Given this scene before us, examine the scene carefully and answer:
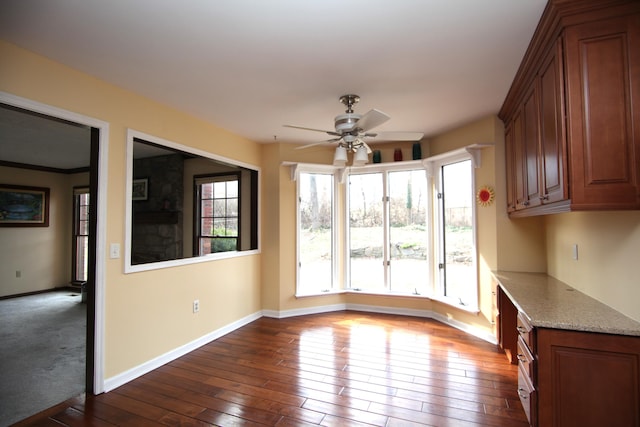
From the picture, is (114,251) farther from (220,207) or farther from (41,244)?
(41,244)

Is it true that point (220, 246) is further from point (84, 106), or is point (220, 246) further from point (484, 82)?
point (484, 82)

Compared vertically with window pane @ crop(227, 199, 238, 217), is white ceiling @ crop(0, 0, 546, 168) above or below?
above

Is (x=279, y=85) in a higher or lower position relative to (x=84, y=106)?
higher

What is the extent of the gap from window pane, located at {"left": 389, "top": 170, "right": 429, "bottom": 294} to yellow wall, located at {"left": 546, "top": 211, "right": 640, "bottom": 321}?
174 cm

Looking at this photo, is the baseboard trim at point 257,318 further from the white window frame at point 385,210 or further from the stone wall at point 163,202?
the stone wall at point 163,202

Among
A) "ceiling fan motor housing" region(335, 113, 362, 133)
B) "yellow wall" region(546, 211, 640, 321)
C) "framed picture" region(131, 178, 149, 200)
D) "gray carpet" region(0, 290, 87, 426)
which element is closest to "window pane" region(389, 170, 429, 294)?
"yellow wall" region(546, 211, 640, 321)

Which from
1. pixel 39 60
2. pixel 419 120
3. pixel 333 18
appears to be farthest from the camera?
pixel 419 120

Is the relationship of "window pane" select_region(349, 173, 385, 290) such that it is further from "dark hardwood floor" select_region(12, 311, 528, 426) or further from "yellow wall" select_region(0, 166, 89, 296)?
"yellow wall" select_region(0, 166, 89, 296)

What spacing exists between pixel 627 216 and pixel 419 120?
7.12 ft

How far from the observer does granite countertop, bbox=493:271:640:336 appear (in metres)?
1.64

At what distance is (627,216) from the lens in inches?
73.9

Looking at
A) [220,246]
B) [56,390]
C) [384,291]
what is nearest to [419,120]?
[384,291]

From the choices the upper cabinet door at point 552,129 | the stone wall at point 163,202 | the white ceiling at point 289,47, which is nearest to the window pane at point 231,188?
the stone wall at point 163,202

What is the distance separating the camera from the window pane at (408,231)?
4.50 meters
